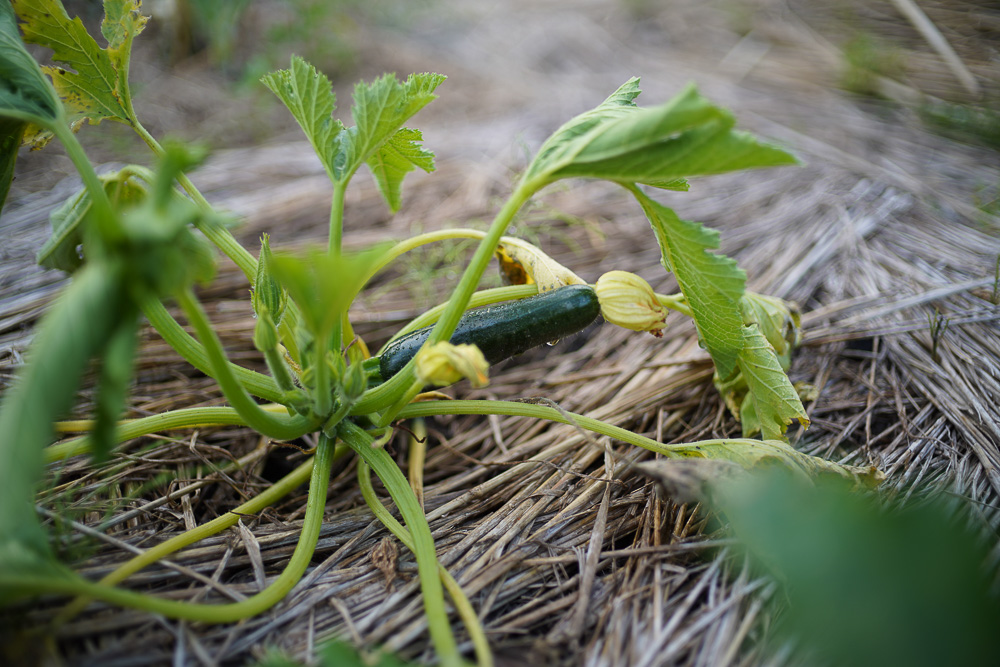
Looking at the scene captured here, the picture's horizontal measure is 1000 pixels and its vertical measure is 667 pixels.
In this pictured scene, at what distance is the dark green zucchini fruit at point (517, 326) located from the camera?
4.44 ft

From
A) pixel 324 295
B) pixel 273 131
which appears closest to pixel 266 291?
pixel 324 295

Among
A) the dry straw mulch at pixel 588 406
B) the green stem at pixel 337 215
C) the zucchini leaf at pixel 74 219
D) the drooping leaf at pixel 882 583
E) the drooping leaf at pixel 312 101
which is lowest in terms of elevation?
the dry straw mulch at pixel 588 406

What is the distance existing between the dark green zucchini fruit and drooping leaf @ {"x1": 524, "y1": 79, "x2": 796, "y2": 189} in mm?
335

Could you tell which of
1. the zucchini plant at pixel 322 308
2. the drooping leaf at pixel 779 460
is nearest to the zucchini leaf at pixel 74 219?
the zucchini plant at pixel 322 308

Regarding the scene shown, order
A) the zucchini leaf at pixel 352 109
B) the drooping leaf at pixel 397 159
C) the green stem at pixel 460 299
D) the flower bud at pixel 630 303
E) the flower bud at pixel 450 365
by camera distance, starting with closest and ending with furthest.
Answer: the flower bud at pixel 450 365
the green stem at pixel 460 299
the zucchini leaf at pixel 352 109
the flower bud at pixel 630 303
the drooping leaf at pixel 397 159

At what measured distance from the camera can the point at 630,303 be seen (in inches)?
51.6

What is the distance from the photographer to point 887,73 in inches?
127

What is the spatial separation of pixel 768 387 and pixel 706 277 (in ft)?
1.03

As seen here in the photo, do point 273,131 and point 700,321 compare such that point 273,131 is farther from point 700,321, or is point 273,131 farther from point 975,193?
point 975,193

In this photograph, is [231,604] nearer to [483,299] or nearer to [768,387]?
[483,299]

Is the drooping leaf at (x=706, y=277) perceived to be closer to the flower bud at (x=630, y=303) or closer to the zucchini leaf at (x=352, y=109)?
the flower bud at (x=630, y=303)

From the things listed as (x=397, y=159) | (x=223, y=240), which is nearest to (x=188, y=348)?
(x=223, y=240)

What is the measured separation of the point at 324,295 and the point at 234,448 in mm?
972

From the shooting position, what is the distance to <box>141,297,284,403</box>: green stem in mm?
1132
